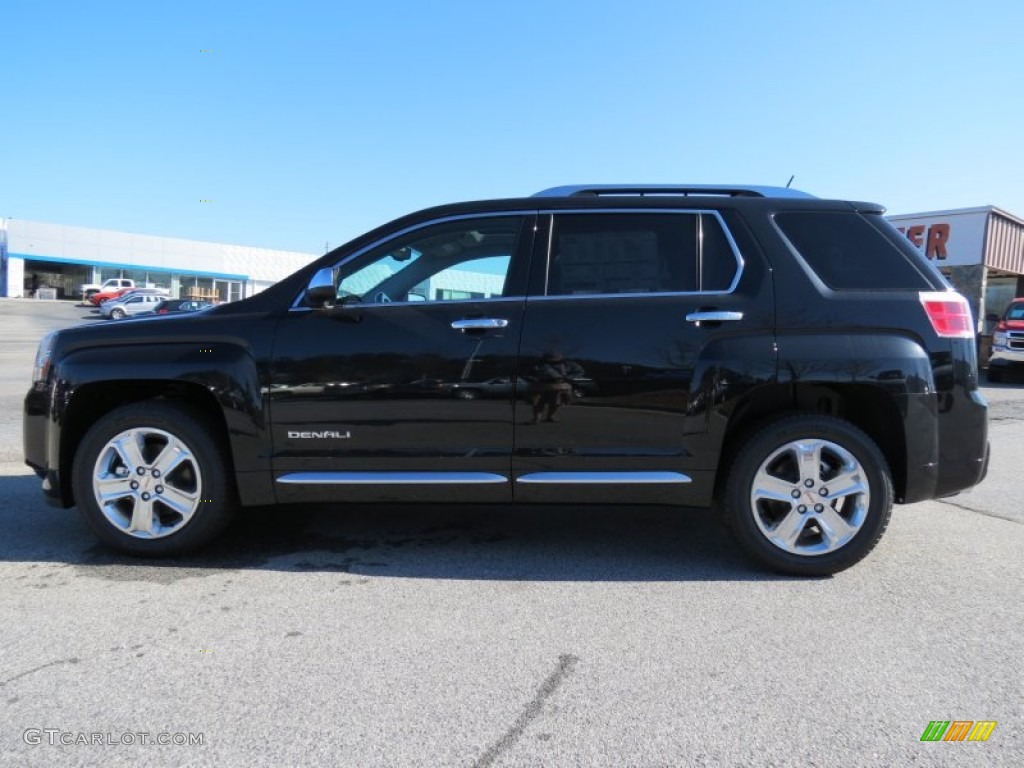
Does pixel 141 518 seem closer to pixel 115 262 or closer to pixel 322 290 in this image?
pixel 322 290

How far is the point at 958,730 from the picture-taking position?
2354mm

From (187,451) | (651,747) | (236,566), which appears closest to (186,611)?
(236,566)

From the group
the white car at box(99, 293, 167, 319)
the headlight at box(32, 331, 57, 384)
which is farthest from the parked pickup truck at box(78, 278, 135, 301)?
the headlight at box(32, 331, 57, 384)

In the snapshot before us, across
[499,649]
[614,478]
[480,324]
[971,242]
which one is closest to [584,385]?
[614,478]

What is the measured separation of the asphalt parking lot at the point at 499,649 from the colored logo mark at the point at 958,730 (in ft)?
0.14

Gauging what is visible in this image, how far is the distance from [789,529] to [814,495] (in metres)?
0.21

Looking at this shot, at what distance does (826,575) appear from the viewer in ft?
12.1

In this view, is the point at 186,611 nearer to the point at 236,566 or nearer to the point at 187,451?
the point at 236,566

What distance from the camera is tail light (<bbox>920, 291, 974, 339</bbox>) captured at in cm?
362

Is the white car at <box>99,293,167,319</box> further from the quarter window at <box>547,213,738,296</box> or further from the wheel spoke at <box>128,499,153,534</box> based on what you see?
the quarter window at <box>547,213,738,296</box>

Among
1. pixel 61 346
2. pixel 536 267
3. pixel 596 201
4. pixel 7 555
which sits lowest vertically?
pixel 7 555

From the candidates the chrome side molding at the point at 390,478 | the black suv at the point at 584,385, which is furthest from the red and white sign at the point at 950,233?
the chrome side molding at the point at 390,478

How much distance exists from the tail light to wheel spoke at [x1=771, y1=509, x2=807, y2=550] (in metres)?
1.17

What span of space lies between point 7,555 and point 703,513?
4.26 meters
